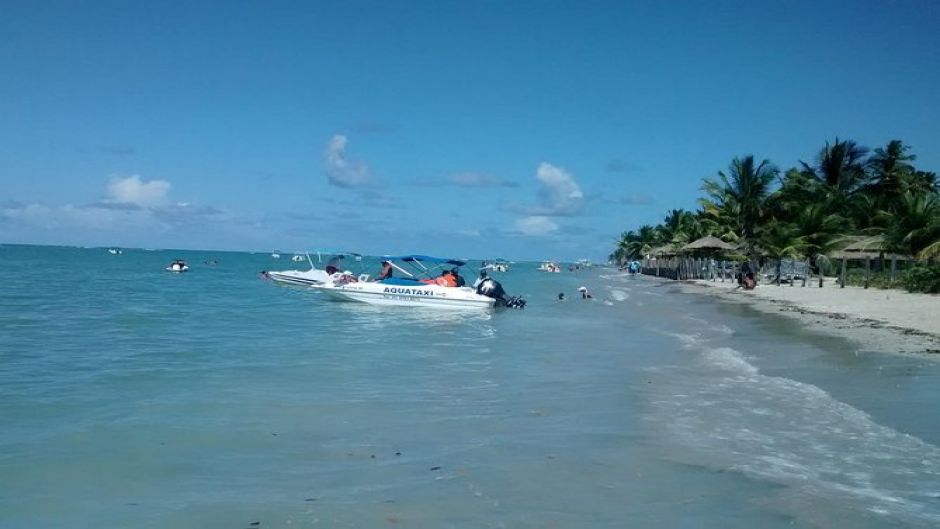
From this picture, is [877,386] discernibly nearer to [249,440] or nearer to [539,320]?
[249,440]

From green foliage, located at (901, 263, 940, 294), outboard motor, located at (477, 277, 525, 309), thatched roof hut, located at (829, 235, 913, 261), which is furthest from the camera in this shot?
thatched roof hut, located at (829, 235, 913, 261)

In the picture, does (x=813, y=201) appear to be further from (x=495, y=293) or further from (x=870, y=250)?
(x=495, y=293)

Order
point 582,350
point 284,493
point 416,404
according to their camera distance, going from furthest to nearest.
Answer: point 582,350, point 416,404, point 284,493

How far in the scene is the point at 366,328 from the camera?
843 inches

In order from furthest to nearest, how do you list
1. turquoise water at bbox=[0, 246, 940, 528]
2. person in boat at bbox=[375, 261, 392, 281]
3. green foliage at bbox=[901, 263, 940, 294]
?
person in boat at bbox=[375, 261, 392, 281] < green foliage at bbox=[901, 263, 940, 294] < turquoise water at bbox=[0, 246, 940, 528]

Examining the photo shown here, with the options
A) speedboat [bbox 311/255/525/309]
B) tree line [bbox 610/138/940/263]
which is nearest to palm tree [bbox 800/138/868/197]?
tree line [bbox 610/138/940/263]

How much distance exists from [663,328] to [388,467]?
16.5 meters

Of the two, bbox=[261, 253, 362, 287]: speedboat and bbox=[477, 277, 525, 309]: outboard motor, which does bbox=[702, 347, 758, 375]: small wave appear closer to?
bbox=[477, 277, 525, 309]: outboard motor

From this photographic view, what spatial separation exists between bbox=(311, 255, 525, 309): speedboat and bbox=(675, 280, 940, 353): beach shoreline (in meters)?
10.6

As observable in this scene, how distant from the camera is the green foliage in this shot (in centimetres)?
2894

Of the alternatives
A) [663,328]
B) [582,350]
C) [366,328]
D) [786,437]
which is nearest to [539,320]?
[663,328]

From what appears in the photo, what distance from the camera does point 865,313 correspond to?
956 inches

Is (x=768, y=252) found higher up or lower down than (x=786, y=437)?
higher up

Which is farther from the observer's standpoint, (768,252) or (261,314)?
(768,252)
